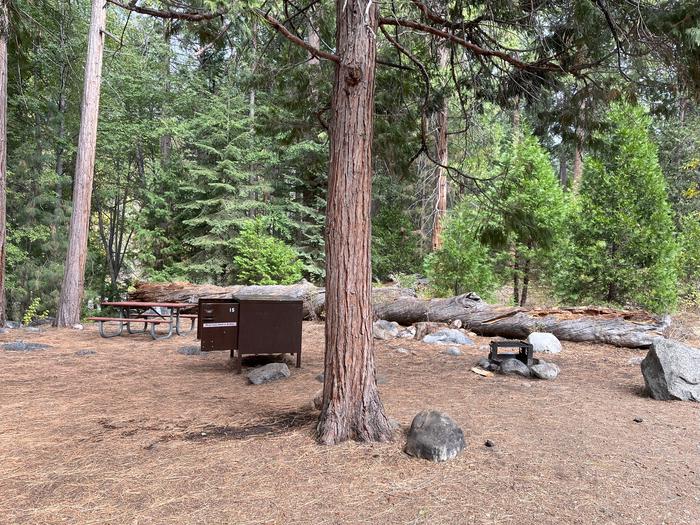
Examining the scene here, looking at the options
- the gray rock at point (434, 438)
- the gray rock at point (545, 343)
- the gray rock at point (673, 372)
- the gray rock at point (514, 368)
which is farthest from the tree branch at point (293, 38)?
the gray rock at point (545, 343)

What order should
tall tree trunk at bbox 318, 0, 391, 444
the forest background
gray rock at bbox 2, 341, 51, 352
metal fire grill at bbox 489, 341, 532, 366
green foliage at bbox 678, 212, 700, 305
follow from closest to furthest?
tall tree trunk at bbox 318, 0, 391, 444 → the forest background → metal fire grill at bbox 489, 341, 532, 366 → gray rock at bbox 2, 341, 51, 352 → green foliage at bbox 678, 212, 700, 305

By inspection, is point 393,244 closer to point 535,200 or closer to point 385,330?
point 535,200

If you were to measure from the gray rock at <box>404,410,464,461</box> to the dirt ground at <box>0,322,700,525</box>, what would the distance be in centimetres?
7

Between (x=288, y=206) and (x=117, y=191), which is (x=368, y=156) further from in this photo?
(x=117, y=191)

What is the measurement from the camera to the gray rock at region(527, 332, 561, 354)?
6973 mm

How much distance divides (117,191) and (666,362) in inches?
695

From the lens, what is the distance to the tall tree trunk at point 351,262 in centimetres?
337

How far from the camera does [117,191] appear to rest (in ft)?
55.6

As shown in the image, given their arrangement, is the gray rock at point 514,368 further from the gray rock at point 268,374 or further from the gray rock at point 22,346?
the gray rock at point 22,346

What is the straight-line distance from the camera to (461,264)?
10875mm

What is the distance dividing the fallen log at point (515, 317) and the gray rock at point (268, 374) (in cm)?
258

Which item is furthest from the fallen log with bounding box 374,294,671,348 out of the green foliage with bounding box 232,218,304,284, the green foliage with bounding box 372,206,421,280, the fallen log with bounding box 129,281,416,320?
the green foliage with bounding box 372,206,421,280

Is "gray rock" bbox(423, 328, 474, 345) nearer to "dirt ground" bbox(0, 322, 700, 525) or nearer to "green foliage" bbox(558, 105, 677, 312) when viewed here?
"dirt ground" bbox(0, 322, 700, 525)

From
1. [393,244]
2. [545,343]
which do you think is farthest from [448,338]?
[393,244]
